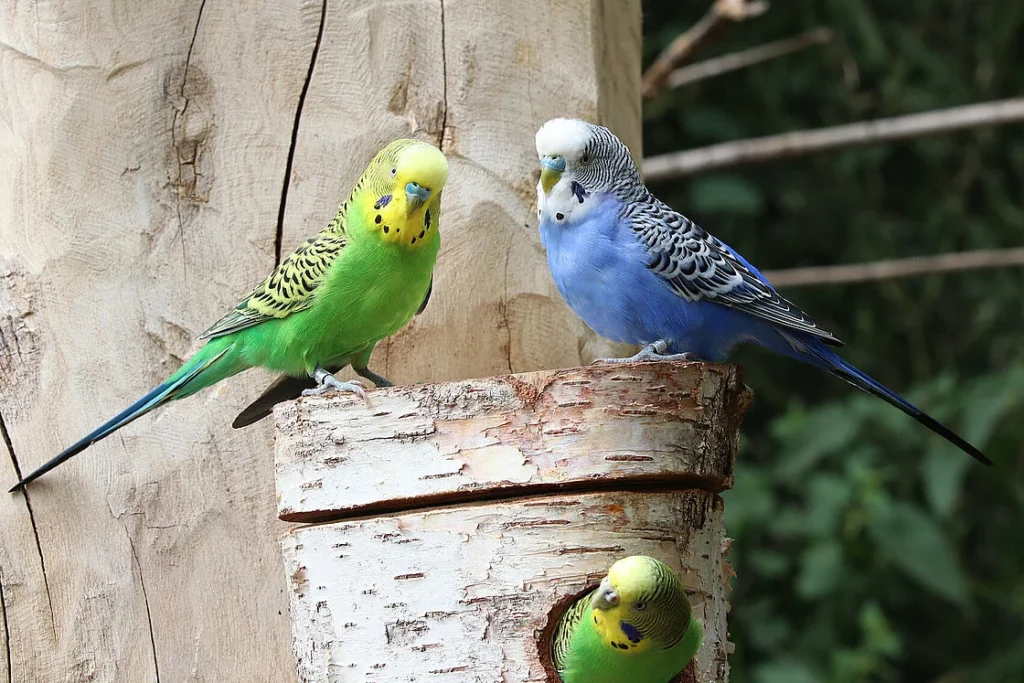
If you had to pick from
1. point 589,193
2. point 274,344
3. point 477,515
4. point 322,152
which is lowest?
point 477,515

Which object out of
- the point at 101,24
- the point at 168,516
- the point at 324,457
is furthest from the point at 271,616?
the point at 101,24

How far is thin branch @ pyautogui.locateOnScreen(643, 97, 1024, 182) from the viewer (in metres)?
3.62

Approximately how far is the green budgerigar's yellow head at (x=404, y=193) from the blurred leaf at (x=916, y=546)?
259 cm

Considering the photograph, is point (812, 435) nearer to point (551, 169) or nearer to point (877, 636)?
point (877, 636)

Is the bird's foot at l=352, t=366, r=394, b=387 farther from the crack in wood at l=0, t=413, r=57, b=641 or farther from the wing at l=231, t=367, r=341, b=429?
the crack in wood at l=0, t=413, r=57, b=641

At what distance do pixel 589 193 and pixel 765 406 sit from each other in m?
3.01

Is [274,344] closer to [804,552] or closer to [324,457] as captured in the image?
[324,457]

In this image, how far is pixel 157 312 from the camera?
2512 millimetres

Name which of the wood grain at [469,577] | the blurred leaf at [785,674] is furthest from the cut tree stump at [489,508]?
the blurred leaf at [785,674]

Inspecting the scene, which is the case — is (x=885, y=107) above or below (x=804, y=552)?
above

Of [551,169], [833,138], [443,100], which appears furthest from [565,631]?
[833,138]

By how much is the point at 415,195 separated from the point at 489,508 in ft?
2.01

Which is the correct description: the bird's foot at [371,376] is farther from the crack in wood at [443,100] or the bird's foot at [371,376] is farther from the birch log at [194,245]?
the crack in wood at [443,100]

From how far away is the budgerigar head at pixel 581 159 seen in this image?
227 centimetres
